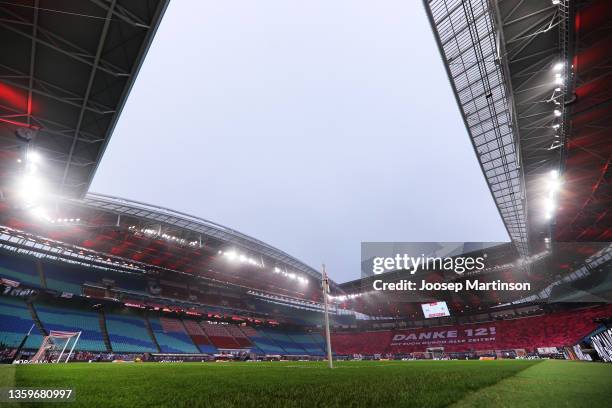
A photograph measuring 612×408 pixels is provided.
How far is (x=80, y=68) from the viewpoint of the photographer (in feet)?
38.6

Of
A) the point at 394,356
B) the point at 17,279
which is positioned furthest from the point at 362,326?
the point at 17,279

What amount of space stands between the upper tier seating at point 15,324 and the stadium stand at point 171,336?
1440 centimetres

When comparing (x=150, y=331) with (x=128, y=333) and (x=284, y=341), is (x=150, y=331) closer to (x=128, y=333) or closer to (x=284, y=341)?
(x=128, y=333)

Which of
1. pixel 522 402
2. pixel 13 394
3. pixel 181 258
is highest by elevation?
pixel 181 258

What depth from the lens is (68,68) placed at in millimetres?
11688

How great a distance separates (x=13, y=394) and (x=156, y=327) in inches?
1908

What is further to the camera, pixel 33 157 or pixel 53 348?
pixel 53 348

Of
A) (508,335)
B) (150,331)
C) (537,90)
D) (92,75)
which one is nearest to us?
(92,75)

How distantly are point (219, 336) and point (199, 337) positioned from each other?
4.21 m

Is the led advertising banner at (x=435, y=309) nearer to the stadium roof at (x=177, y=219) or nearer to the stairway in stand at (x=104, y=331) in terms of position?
the stadium roof at (x=177, y=219)

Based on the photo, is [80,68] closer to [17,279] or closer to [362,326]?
[17,279]

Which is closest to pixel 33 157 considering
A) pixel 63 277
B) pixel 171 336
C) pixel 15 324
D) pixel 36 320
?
pixel 15 324

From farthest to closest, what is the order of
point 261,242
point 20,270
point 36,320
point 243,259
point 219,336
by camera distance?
point 219,336
point 243,259
point 261,242
point 20,270
point 36,320

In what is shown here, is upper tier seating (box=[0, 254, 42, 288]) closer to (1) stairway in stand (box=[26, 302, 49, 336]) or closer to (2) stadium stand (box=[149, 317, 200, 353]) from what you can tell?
(1) stairway in stand (box=[26, 302, 49, 336])
